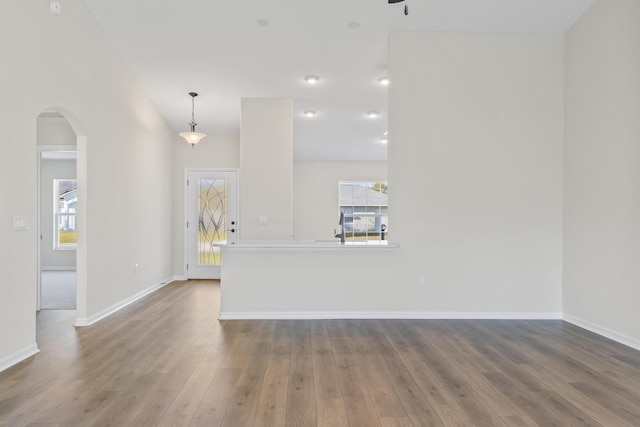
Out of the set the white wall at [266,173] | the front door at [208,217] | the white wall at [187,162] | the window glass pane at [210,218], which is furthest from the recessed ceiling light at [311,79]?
the window glass pane at [210,218]

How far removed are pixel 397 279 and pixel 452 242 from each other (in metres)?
0.79

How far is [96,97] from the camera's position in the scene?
14.4 feet

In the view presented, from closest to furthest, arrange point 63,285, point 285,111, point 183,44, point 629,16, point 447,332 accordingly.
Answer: point 629,16
point 447,332
point 183,44
point 285,111
point 63,285

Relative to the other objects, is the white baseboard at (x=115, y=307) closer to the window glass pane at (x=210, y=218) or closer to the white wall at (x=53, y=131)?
the window glass pane at (x=210, y=218)

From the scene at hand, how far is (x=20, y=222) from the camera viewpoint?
10.3 feet

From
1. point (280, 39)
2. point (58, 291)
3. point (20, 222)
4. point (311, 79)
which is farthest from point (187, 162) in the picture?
point (20, 222)

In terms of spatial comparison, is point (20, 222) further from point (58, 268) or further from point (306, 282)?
point (58, 268)

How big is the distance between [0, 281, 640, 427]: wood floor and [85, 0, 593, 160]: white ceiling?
11.0ft

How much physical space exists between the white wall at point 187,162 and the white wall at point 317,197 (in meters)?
2.43

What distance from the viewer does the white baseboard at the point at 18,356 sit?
2910 millimetres

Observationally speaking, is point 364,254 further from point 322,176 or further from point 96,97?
point 322,176

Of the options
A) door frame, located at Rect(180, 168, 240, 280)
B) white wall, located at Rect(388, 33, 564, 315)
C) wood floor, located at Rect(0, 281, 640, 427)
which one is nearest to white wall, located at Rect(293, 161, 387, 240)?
door frame, located at Rect(180, 168, 240, 280)

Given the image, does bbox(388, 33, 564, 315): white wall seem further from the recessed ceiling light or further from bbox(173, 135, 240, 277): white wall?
bbox(173, 135, 240, 277): white wall

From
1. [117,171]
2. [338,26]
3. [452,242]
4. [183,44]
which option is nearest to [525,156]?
[452,242]
